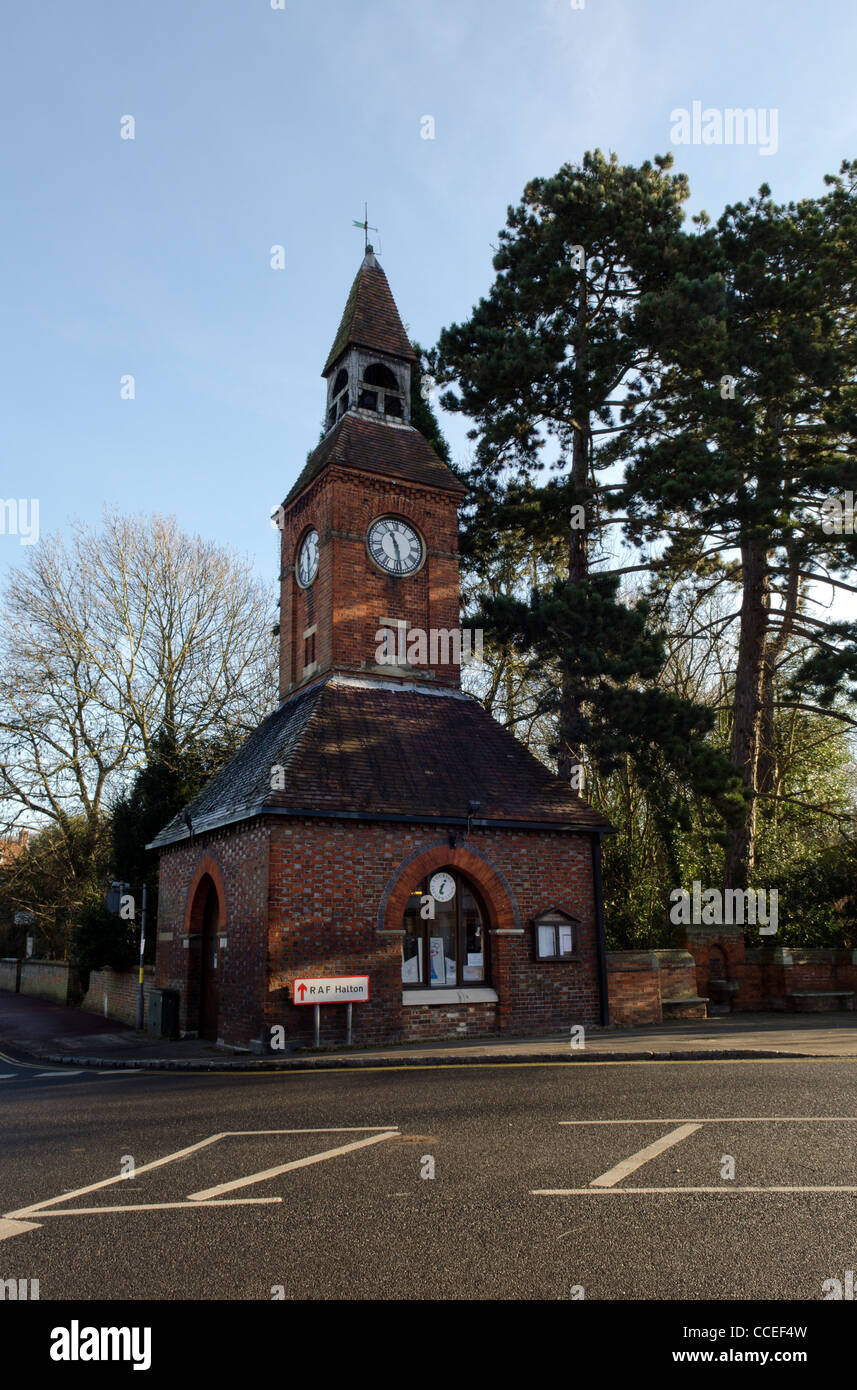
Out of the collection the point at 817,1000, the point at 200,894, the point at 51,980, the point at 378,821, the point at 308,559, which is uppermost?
the point at 308,559

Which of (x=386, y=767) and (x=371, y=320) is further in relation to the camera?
(x=371, y=320)

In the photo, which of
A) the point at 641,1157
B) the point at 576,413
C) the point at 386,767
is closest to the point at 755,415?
the point at 576,413

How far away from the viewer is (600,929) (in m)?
18.2

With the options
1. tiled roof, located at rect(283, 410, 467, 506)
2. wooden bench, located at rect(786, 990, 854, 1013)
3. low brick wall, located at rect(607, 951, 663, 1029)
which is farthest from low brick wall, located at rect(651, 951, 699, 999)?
tiled roof, located at rect(283, 410, 467, 506)

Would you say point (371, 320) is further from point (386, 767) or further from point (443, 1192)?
point (443, 1192)

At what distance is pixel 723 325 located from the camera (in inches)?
782

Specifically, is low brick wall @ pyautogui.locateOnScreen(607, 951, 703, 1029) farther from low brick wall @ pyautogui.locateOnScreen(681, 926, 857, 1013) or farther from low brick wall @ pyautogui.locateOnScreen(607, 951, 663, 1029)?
low brick wall @ pyautogui.locateOnScreen(681, 926, 857, 1013)

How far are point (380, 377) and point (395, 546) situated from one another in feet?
16.2

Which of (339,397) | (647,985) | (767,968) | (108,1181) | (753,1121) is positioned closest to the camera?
(108,1181)

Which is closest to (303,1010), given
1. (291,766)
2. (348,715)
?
(291,766)

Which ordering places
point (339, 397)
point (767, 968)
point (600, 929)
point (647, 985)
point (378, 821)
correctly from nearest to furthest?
1. point (378, 821)
2. point (600, 929)
3. point (647, 985)
4. point (767, 968)
5. point (339, 397)

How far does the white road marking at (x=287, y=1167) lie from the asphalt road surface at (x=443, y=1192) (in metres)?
0.04

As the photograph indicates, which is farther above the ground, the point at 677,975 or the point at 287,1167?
the point at 287,1167
